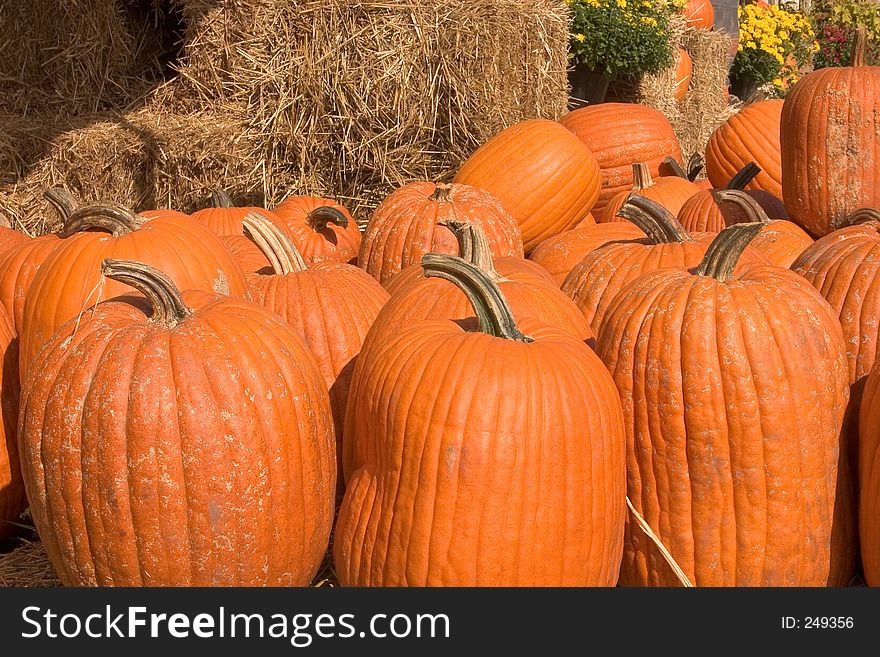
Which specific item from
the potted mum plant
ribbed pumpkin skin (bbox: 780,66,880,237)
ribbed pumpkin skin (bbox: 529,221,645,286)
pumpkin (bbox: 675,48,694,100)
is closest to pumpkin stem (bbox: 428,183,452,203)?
ribbed pumpkin skin (bbox: 529,221,645,286)

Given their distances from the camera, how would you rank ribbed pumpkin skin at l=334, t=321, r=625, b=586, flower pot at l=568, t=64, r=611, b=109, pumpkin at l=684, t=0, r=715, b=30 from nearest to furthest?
ribbed pumpkin skin at l=334, t=321, r=625, b=586 < flower pot at l=568, t=64, r=611, b=109 < pumpkin at l=684, t=0, r=715, b=30

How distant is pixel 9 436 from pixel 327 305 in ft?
3.29

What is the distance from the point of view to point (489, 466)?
195 centimetres

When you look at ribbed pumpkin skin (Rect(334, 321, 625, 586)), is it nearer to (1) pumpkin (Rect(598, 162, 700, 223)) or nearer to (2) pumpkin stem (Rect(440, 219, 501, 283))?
(2) pumpkin stem (Rect(440, 219, 501, 283))

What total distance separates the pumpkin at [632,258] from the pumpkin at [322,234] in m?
1.34

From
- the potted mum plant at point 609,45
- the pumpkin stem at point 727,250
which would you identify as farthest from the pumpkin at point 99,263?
the potted mum plant at point 609,45

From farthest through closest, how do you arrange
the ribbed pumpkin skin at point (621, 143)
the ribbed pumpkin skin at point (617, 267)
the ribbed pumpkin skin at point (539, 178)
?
1. the ribbed pumpkin skin at point (621, 143)
2. the ribbed pumpkin skin at point (539, 178)
3. the ribbed pumpkin skin at point (617, 267)

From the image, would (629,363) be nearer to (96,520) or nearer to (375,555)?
(375,555)

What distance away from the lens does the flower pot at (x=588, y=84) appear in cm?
826

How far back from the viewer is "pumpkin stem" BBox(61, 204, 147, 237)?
2.70m

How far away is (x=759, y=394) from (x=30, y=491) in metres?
1.78

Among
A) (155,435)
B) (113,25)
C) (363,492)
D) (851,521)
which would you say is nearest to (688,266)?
(851,521)

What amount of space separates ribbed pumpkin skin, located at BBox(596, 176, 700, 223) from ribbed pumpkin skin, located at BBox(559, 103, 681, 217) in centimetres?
38

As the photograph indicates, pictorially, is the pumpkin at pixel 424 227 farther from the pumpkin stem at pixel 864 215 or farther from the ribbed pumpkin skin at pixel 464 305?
the pumpkin stem at pixel 864 215
